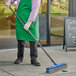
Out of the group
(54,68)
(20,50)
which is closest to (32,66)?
(20,50)

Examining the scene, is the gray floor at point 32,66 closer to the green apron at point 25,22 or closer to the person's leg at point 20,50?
the person's leg at point 20,50

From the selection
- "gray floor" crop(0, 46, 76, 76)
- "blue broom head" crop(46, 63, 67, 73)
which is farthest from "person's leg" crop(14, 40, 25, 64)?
"blue broom head" crop(46, 63, 67, 73)

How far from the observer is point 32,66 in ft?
20.8

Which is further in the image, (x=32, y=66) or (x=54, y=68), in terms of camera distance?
(x=32, y=66)

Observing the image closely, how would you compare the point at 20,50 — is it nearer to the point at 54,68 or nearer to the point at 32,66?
the point at 32,66

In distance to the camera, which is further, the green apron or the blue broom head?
the green apron

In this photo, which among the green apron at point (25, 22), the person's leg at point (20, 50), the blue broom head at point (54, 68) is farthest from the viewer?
the person's leg at point (20, 50)

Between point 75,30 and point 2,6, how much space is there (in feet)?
7.16

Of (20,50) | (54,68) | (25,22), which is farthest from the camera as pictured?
(20,50)

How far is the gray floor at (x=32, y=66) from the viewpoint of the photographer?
578 cm

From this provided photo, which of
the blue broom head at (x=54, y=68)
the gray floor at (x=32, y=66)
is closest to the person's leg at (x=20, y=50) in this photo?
the gray floor at (x=32, y=66)

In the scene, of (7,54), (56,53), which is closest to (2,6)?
(7,54)

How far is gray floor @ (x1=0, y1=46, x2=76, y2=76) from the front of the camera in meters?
5.78

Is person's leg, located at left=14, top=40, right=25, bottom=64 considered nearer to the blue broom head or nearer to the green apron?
the green apron
